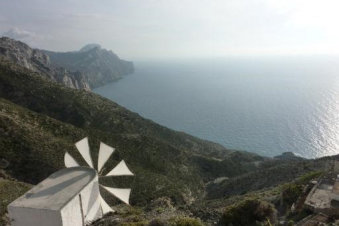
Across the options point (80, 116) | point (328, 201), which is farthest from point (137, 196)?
point (80, 116)

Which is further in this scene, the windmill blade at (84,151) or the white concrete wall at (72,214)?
the windmill blade at (84,151)

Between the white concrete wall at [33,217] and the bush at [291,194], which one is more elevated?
the white concrete wall at [33,217]

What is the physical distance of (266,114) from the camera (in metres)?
189

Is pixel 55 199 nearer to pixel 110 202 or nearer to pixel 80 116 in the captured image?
pixel 110 202

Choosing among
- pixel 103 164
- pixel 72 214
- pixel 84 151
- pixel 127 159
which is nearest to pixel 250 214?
pixel 72 214

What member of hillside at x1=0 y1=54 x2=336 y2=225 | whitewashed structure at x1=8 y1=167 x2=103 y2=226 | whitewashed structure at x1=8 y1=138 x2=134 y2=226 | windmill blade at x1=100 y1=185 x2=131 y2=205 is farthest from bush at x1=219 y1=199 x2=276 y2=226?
whitewashed structure at x1=8 y1=167 x2=103 y2=226

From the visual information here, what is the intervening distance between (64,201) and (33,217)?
1.95 meters

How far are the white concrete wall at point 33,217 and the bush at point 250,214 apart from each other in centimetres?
1115

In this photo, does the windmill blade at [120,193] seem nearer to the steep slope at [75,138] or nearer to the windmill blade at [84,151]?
the windmill blade at [84,151]

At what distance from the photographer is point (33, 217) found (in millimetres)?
19031

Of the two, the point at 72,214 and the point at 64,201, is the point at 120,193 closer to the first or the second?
the point at 72,214

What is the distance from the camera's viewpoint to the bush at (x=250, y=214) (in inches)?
811

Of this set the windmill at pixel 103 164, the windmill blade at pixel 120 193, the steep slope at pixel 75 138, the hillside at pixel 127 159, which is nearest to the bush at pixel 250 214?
the hillside at pixel 127 159

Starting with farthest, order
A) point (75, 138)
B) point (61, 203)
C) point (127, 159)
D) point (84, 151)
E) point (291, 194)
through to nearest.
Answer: point (127, 159), point (75, 138), point (84, 151), point (291, 194), point (61, 203)
